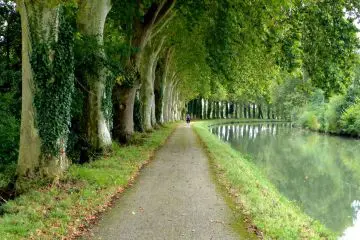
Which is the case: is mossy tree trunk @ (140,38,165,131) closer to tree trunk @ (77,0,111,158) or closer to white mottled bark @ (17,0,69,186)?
tree trunk @ (77,0,111,158)

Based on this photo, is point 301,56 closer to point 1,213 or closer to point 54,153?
point 54,153

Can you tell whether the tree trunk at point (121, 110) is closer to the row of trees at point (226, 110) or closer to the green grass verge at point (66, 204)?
the green grass verge at point (66, 204)

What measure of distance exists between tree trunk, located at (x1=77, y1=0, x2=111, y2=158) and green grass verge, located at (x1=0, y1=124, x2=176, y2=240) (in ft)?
7.58

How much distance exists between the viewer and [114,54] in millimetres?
19953

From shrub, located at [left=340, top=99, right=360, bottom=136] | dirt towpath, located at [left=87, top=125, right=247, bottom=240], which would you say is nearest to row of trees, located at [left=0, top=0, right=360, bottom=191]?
dirt towpath, located at [left=87, top=125, right=247, bottom=240]

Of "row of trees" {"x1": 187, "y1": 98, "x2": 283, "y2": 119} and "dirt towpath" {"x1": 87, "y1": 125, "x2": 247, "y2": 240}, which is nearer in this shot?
"dirt towpath" {"x1": 87, "y1": 125, "x2": 247, "y2": 240}

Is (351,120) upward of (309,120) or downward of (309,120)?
upward

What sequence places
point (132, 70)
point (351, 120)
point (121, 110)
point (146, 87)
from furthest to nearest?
point (351, 120), point (146, 87), point (121, 110), point (132, 70)

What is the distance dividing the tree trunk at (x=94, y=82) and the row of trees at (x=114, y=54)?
4cm

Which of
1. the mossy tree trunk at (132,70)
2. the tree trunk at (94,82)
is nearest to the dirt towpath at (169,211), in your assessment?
the tree trunk at (94,82)

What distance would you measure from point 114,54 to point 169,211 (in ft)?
40.4

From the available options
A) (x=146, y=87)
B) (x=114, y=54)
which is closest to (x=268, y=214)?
(x=114, y=54)

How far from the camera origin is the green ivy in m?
10.4

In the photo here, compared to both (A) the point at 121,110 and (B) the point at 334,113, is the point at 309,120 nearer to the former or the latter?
(B) the point at 334,113
